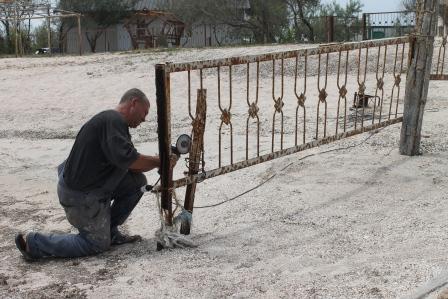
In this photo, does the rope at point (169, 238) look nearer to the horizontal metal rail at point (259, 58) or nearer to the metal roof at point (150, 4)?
the horizontal metal rail at point (259, 58)

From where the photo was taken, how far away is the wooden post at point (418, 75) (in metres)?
5.94

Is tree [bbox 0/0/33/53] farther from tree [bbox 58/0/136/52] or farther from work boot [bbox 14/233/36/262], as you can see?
work boot [bbox 14/233/36/262]

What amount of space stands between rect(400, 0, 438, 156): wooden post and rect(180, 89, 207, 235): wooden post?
2.69 m

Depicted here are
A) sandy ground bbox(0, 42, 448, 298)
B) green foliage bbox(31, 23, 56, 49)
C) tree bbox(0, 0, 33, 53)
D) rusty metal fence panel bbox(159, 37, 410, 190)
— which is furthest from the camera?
green foliage bbox(31, 23, 56, 49)

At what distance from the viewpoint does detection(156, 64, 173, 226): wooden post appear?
4.02 metres

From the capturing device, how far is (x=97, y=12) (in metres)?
34.8

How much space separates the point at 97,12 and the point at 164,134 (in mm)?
32365

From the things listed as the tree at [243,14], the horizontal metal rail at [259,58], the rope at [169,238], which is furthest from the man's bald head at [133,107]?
the tree at [243,14]

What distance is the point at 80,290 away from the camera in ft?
12.3

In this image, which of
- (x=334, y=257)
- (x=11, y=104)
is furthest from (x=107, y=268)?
(x=11, y=104)

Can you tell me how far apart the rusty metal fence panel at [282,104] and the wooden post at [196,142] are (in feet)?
0.16

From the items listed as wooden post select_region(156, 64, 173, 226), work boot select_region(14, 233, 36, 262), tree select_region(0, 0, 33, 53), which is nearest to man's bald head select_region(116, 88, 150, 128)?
wooden post select_region(156, 64, 173, 226)

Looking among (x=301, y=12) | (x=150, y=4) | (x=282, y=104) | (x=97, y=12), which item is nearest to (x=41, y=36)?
(x=97, y=12)

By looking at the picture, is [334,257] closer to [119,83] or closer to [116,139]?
[116,139]
